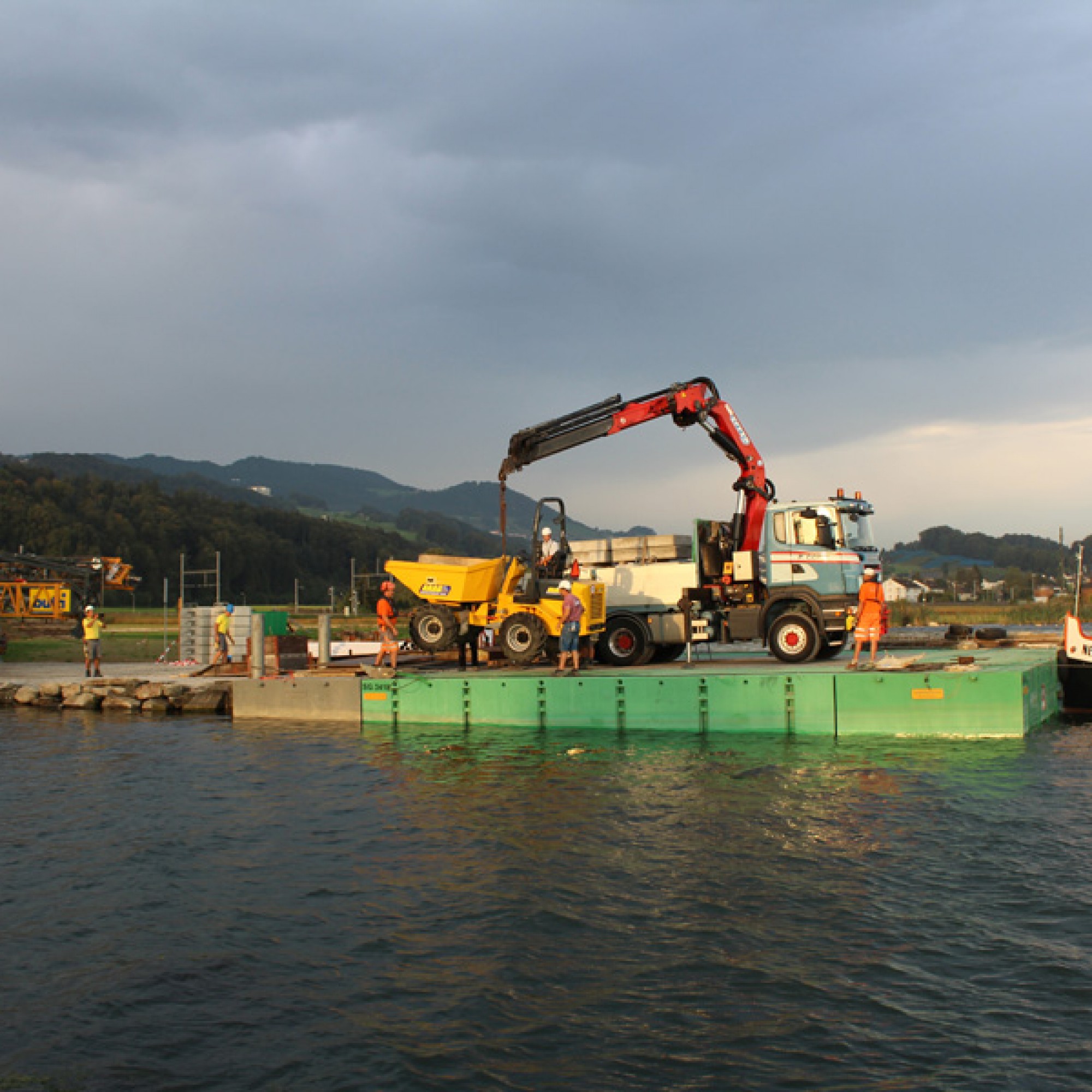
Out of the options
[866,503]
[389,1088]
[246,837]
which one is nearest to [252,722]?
[246,837]

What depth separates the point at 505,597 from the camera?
21.6 metres

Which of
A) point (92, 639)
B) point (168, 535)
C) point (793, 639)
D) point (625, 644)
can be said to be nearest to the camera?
point (793, 639)

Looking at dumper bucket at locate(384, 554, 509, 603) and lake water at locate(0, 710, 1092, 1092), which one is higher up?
dumper bucket at locate(384, 554, 509, 603)

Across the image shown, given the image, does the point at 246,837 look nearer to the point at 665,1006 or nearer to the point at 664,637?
the point at 665,1006

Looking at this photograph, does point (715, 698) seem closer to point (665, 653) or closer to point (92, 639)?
point (665, 653)

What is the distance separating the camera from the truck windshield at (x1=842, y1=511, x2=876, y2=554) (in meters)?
20.5

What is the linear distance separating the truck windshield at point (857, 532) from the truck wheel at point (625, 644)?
16.0 feet

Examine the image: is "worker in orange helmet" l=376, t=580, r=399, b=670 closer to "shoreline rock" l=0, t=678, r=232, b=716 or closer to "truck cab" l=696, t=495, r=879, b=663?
"shoreline rock" l=0, t=678, r=232, b=716

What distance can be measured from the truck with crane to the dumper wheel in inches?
94.1

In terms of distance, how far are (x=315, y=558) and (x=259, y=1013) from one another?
141 meters

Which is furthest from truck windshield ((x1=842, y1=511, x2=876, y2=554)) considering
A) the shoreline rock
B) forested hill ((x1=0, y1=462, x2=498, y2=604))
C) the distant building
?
the distant building

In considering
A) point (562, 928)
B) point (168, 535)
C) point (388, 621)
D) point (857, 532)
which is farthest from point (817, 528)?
point (168, 535)

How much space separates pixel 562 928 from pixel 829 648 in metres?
14.2

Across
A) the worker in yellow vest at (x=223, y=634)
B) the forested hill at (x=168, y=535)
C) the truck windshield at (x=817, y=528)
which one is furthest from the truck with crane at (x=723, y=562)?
the forested hill at (x=168, y=535)
